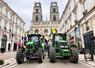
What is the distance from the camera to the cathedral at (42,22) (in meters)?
88.2

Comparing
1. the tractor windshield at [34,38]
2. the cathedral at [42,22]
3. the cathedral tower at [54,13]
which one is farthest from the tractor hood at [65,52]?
the cathedral tower at [54,13]

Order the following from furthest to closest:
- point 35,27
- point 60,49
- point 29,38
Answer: point 35,27 < point 29,38 < point 60,49

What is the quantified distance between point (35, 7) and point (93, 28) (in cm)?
7677

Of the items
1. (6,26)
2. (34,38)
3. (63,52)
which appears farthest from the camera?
(6,26)

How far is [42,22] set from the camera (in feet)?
300

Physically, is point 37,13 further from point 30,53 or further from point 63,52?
point 63,52

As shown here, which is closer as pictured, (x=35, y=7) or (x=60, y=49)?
(x=60, y=49)

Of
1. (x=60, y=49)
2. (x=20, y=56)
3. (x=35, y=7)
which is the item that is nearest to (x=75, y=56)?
(x=60, y=49)

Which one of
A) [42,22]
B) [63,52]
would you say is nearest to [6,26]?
[63,52]

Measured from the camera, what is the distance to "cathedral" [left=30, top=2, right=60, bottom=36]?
8825 cm

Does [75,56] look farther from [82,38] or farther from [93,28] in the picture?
[82,38]

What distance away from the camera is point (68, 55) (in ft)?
45.5

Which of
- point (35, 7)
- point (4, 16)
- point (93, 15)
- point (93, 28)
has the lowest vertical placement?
point (93, 28)

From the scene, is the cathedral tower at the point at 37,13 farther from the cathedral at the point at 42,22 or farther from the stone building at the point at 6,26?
the stone building at the point at 6,26
